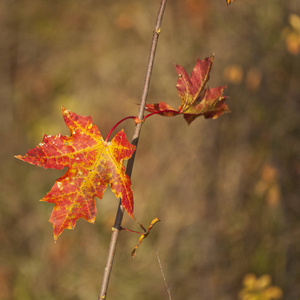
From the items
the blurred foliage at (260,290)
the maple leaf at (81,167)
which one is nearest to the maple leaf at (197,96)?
the maple leaf at (81,167)

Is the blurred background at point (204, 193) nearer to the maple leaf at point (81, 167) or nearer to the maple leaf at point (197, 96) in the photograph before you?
the maple leaf at point (197, 96)

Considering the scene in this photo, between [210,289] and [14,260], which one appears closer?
[210,289]

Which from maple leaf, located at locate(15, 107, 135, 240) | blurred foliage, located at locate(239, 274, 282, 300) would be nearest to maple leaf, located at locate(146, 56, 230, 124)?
maple leaf, located at locate(15, 107, 135, 240)

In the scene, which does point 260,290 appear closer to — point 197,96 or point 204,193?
point 204,193

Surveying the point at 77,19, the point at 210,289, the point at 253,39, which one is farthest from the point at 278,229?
the point at 77,19

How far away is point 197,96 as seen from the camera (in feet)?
3.26

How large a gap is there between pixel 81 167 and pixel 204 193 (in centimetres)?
210

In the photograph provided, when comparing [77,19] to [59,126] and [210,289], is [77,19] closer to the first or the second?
[59,126]

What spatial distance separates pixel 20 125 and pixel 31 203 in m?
0.93

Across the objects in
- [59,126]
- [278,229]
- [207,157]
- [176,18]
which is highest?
[176,18]

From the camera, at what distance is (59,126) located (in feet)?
12.8

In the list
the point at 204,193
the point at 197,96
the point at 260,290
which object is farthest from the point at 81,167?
the point at 204,193

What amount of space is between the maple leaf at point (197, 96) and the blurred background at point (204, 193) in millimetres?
1703

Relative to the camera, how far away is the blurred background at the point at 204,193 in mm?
2703
